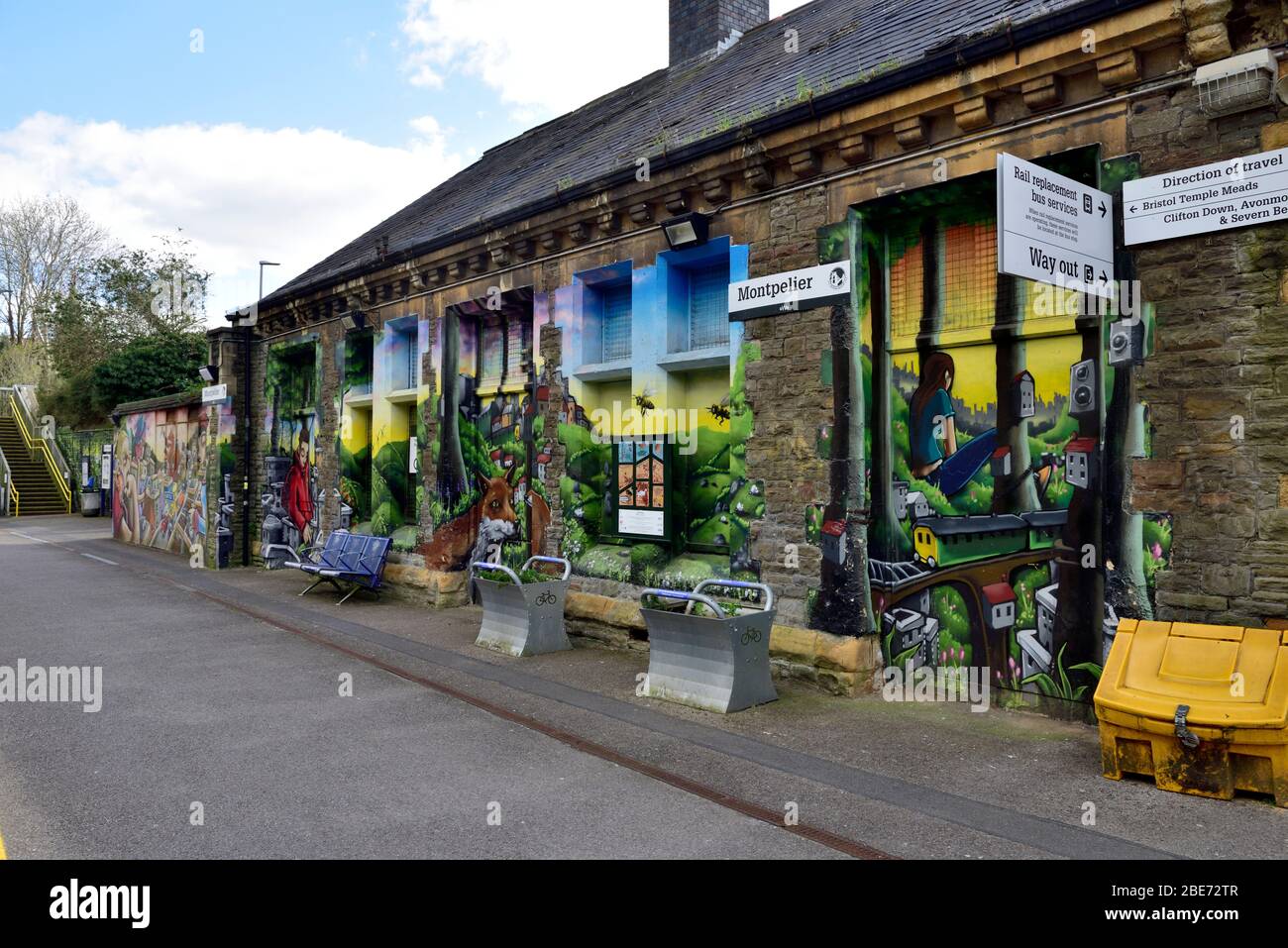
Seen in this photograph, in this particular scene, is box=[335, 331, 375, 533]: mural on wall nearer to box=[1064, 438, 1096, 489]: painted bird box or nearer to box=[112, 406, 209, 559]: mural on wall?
box=[112, 406, 209, 559]: mural on wall

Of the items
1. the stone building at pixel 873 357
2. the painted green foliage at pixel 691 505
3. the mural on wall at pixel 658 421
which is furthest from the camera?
the mural on wall at pixel 658 421

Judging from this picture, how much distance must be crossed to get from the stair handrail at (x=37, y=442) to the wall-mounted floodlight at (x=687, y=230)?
114ft

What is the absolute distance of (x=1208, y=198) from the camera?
557 cm

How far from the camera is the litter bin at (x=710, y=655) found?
6.71 m

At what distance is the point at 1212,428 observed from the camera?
218 inches

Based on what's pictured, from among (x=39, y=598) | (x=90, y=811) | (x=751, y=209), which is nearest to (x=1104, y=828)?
(x=90, y=811)

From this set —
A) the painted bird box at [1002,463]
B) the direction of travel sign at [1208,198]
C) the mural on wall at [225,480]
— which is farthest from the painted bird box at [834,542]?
the mural on wall at [225,480]

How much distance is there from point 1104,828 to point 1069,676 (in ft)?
6.77

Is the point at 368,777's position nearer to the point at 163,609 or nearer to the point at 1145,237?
the point at 1145,237

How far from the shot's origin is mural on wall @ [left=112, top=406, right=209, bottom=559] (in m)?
18.9

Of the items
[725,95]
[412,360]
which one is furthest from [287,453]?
[725,95]

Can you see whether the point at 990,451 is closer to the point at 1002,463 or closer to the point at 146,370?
the point at 1002,463

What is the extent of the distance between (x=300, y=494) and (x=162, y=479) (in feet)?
21.5

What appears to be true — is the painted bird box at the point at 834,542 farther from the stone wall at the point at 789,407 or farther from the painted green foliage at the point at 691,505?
the painted green foliage at the point at 691,505
